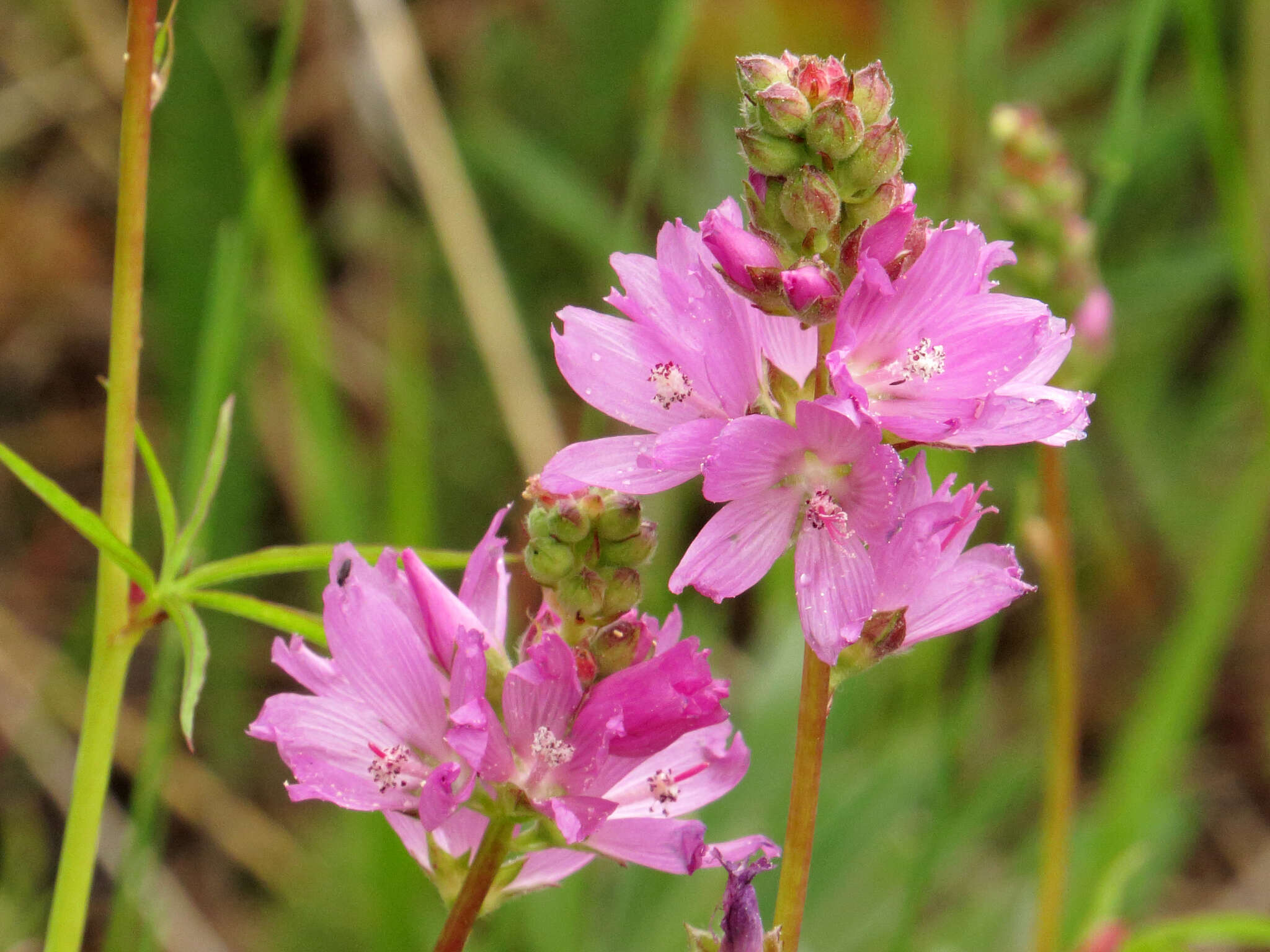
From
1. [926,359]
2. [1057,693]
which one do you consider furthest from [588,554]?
[1057,693]

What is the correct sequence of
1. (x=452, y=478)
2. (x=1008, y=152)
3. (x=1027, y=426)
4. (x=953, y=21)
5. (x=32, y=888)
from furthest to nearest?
(x=953, y=21), (x=452, y=478), (x=32, y=888), (x=1008, y=152), (x=1027, y=426)

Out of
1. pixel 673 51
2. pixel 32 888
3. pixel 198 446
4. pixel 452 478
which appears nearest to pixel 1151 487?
pixel 452 478

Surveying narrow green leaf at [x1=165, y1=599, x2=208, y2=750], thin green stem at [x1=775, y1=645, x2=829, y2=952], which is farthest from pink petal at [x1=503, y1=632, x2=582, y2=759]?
narrow green leaf at [x1=165, y1=599, x2=208, y2=750]

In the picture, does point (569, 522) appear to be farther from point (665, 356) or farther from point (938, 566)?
point (938, 566)

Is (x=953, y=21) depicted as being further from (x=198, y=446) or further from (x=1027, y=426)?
(x=1027, y=426)

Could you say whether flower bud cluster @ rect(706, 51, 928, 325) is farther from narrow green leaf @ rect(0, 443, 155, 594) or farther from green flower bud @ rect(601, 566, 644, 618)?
narrow green leaf @ rect(0, 443, 155, 594)

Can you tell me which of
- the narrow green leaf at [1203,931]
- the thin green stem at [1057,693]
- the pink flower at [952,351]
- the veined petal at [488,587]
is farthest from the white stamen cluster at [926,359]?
the thin green stem at [1057,693]

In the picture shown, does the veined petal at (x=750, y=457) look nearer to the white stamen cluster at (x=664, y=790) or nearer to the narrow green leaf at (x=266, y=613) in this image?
the white stamen cluster at (x=664, y=790)
